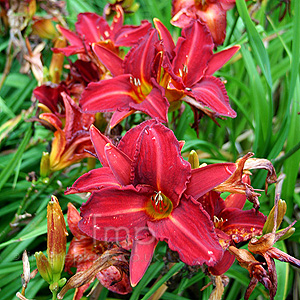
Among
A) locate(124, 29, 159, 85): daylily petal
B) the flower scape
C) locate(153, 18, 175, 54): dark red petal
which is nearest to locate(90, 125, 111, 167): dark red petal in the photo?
the flower scape

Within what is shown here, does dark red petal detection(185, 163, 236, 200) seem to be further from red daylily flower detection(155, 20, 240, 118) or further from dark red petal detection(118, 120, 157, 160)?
red daylily flower detection(155, 20, 240, 118)

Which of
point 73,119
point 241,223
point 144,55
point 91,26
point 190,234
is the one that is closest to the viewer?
point 190,234

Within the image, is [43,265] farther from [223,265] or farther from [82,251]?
[223,265]

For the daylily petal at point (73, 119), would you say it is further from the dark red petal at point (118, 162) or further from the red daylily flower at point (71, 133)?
the dark red petal at point (118, 162)

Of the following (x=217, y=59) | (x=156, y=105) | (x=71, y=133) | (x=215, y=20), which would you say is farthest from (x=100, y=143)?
(x=215, y=20)

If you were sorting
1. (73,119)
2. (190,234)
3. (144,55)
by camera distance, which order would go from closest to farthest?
(190,234)
(144,55)
(73,119)
